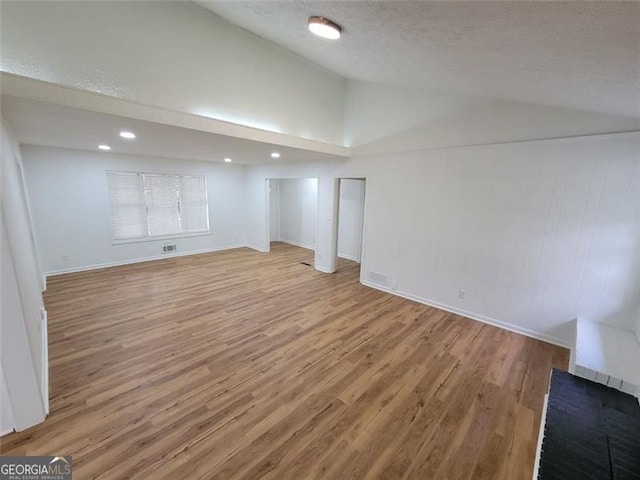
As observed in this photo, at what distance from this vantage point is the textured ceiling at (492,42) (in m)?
1.08

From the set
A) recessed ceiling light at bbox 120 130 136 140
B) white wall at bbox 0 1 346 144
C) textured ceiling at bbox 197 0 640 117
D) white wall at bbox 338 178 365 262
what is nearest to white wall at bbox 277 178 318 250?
white wall at bbox 338 178 365 262

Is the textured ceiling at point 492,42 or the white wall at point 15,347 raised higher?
the textured ceiling at point 492,42

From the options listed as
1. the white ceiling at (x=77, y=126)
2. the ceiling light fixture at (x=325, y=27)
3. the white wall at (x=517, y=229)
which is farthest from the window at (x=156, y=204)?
the ceiling light fixture at (x=325, y=27)

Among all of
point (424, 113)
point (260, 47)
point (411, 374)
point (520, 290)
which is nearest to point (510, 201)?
point (520, 290)

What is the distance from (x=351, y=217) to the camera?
21.8ft

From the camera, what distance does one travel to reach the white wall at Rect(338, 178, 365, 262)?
6453mm

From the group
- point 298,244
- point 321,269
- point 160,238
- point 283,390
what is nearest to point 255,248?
point 298,244

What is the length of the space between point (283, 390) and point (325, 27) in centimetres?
300

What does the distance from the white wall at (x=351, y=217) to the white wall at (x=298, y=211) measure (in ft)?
3.07

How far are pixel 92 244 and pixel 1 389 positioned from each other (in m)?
4.40

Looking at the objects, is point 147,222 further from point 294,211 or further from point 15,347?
point 15,347

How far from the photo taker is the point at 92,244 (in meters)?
5.31

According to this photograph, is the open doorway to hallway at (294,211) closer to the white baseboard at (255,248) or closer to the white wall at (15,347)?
the white baseboard at (255,248)

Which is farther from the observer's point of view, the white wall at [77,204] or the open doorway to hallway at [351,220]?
the open doorway to hallway at [351,220]
